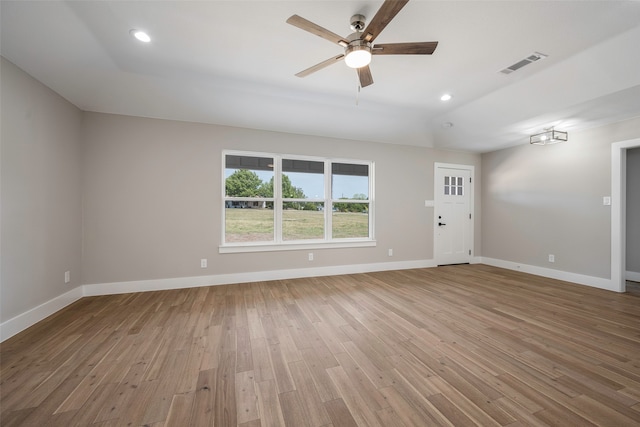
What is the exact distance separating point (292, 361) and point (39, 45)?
12.1 feet

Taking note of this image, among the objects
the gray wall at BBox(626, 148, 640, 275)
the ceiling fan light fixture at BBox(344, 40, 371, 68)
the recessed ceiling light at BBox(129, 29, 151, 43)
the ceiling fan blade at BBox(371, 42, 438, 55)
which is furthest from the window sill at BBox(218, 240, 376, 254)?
the gray wall at BBox(626, 148, 640, 275)

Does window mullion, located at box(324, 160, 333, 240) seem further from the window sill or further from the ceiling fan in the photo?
the ceiling fan

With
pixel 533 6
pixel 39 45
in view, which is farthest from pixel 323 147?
pixel 39 45

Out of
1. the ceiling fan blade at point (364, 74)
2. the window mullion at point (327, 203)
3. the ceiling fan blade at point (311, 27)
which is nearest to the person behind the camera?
the ceiling fan blade at point (311, 27)

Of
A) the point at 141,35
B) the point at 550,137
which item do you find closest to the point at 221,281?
the point at 141,35

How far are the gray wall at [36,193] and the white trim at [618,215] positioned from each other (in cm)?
756

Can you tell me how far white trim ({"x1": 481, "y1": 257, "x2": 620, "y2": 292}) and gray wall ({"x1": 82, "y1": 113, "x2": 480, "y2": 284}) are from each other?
11.9ft

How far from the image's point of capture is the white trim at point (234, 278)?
11.6 feet

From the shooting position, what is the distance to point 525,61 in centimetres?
279

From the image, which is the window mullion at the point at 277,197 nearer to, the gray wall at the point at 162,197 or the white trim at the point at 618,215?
the gray wall at the point at 162,197

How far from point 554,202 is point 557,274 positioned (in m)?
1.31

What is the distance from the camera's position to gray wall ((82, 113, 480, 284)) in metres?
3.51

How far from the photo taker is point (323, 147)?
465 cm

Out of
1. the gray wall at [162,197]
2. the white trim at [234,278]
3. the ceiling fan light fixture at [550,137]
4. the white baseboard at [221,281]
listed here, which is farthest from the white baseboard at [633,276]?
the gray wall at [162,197]
